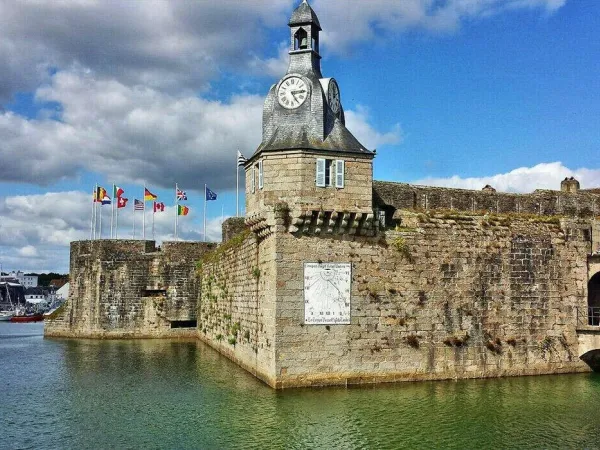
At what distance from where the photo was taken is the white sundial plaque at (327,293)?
1945 cm

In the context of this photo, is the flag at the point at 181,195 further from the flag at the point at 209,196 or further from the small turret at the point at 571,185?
the small turret at the point at 571,185

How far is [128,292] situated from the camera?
39000 millimetres

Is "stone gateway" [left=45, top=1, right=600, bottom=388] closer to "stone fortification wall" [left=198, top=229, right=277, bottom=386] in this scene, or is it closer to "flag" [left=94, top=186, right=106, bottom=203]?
"stone fortification wall" [left=198, top=229, right=277, bottom=386]

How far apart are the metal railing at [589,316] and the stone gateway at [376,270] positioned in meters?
0.06

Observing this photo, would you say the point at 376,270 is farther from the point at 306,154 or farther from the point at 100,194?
the point at 100,194

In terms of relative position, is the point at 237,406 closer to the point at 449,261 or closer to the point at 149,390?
the point at 149,390

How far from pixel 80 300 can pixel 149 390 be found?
69.1 feet

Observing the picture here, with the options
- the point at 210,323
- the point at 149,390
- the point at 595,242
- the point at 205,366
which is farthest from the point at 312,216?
the point at 210,323

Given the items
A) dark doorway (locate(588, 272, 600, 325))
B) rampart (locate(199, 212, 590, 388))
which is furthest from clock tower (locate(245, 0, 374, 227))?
dark doorway (locate(588, 272, 600, 325))

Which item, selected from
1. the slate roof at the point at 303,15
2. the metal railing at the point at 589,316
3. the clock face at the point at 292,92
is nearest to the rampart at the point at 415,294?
the metal railing at the point at 589,316

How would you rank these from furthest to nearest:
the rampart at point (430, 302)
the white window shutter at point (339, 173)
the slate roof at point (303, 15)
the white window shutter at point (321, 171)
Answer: the slate roof at point (303, 15) → the white window shutter at point (339, 173) → the white window shutter at point (321, 171) → the rampart at point (430, 302)

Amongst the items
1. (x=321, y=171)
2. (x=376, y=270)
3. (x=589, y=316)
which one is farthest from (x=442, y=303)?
(x=589, y=316)

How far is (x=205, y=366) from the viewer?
25.6 metres

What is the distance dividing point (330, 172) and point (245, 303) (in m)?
6.85
